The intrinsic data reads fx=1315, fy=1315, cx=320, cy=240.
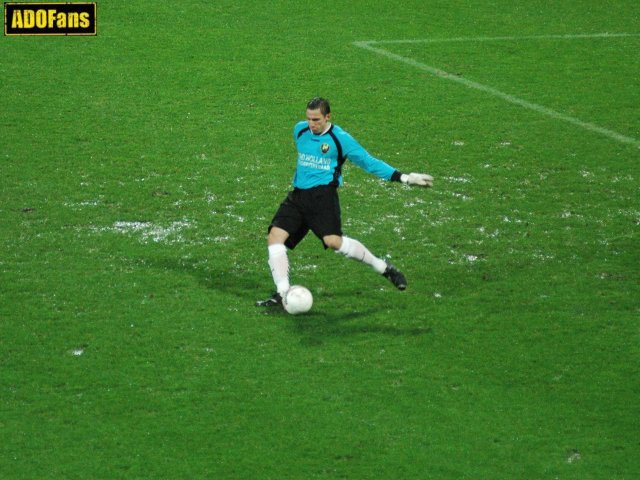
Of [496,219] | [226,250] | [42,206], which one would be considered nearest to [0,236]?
[42,206]

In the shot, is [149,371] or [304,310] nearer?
[149,371]

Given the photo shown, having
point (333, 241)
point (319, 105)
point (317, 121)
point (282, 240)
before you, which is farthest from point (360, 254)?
point (319, 105)

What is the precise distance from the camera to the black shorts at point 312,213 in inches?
440

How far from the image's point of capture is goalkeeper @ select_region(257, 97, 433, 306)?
11.1 meters

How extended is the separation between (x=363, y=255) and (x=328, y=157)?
894 millimetres

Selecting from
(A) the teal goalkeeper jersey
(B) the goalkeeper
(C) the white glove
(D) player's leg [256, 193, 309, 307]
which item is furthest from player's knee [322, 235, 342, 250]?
(C) the white glove

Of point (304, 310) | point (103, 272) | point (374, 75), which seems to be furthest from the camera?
point (374, 75)

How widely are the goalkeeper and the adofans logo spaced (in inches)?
368

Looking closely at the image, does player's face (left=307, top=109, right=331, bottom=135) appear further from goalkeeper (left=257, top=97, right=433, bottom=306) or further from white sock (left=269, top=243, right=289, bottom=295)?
white sock (left=269, top=243, right=289, bottom=295)

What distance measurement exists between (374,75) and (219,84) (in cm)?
220

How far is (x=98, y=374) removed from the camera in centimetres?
980

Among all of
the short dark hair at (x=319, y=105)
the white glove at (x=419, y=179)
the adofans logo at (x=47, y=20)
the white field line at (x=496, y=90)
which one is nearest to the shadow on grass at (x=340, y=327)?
the white glove at (x=419, y=179)

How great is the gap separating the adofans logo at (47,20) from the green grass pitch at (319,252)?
287mm

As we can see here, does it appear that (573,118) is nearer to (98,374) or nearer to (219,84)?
(219,84)
